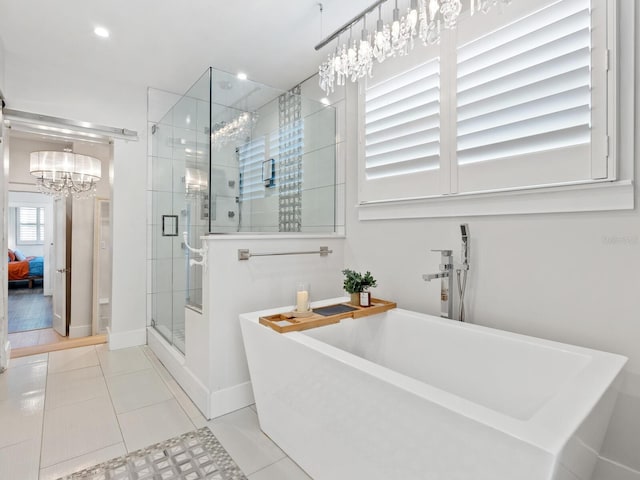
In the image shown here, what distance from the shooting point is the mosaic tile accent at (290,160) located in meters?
2.61

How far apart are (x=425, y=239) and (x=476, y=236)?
334 millimetres

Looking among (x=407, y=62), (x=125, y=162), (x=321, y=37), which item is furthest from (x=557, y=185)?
(x=125, y=162)

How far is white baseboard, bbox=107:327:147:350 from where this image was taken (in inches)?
129

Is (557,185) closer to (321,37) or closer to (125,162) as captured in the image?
(321,37)

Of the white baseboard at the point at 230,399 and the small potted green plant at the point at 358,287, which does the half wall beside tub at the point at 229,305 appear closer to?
the white baseboard at the point at 230,399

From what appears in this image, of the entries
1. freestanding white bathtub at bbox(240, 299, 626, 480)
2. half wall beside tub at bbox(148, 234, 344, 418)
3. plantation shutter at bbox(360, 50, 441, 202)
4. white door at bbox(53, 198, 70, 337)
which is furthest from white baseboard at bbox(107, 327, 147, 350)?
plantation shutter at bbox(360, 50, 441, 202)

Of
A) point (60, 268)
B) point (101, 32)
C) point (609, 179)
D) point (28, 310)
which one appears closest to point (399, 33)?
point (609, 179)

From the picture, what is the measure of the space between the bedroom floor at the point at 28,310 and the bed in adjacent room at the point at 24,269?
264 millimetres

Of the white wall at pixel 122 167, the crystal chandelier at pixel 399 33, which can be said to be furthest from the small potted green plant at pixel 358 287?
the white wall at pixel 122 167

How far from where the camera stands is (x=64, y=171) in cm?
353

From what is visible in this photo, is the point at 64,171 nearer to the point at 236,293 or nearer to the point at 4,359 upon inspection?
the point at 4,359

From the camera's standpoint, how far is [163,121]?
3193 mm

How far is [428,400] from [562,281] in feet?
3.55

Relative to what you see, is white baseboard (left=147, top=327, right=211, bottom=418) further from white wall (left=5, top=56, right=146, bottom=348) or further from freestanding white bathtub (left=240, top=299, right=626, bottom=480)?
freestanding white bathtub (left=240, top=299, right=626, bottom=480)
